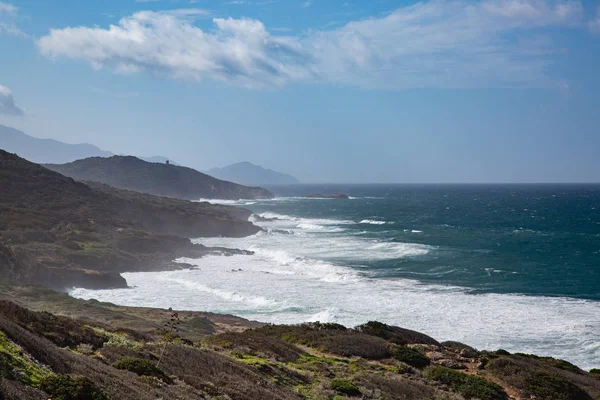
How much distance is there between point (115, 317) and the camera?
28750mm

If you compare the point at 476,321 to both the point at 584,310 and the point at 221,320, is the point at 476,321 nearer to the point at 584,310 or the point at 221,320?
the point at 584,310

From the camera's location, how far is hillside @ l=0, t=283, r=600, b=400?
27.9 ft

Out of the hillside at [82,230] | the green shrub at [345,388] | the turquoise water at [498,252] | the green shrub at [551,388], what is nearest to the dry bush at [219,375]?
the green shrub at [345,388]

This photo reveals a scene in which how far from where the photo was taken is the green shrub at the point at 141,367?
10.7 metres

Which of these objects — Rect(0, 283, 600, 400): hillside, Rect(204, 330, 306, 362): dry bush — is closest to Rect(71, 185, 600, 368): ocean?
Rect(0, 283, 600, 400): hillside

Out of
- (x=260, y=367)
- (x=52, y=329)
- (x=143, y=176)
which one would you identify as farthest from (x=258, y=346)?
(x=143, y=176)

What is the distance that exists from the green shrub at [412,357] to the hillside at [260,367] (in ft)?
0.14

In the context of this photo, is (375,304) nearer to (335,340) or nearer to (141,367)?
(335,340)

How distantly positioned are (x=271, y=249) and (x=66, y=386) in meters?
63.3

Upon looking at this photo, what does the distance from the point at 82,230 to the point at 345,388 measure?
185ft

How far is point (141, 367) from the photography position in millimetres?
10812

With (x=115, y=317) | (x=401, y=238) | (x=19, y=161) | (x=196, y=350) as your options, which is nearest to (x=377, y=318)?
(x=115, y=317)

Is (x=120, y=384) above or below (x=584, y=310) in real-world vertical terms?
above

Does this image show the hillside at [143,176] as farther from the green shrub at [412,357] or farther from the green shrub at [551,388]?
the green shrub at [551,388]
